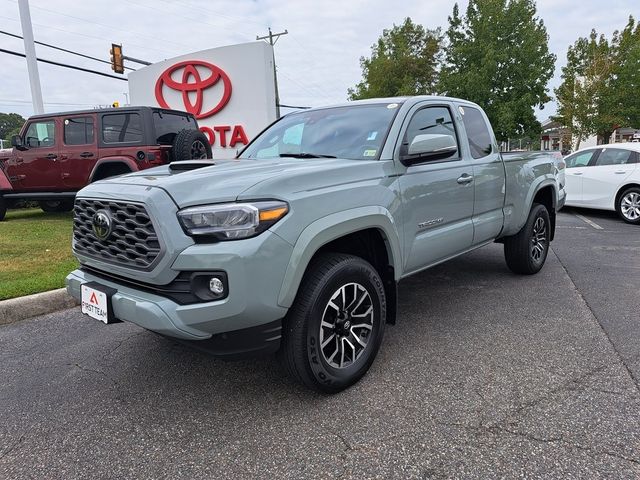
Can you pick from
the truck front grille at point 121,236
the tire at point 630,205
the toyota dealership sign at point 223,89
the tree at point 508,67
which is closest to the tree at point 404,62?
the tree at point 508,67

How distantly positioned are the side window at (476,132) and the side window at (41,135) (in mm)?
8116

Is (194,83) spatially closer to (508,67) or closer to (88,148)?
(88,148)

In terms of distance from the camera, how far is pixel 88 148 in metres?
8.80

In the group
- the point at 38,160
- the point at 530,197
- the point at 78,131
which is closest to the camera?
the point at 530,197

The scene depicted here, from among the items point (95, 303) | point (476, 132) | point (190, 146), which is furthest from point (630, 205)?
point (95, 303)

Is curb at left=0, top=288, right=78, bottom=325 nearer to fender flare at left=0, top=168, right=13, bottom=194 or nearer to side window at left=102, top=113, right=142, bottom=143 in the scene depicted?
side window at left=102, top=113, right=142, bottom=143

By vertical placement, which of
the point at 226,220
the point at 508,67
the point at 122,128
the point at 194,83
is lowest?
the point at 226,220

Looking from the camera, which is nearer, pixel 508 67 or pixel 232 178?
pixel 232 178

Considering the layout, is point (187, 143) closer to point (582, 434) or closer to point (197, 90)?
point (197, 90)

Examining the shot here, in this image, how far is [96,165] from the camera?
8477mm

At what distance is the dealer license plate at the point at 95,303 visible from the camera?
261 centimetres

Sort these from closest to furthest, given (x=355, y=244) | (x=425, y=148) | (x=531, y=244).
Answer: (x=355, y=244)
(x=425, y=148)
(x=531, y=244)

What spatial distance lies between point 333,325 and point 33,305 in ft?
10.4

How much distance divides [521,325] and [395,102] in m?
2.10
